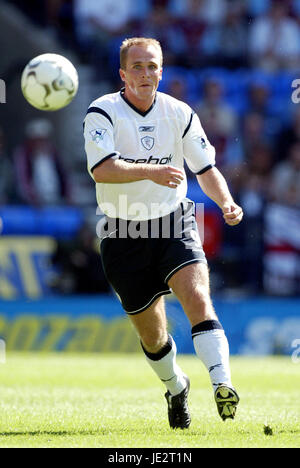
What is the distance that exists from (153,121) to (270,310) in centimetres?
893

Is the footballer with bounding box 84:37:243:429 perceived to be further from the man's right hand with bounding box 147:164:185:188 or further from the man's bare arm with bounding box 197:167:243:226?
the man's right hand with bounding box 147:164:185:188

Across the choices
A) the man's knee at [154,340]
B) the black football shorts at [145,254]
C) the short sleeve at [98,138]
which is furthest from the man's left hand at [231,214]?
the man's knee at [154,340]

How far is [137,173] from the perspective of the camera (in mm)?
6098

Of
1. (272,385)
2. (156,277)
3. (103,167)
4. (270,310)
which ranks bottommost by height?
(270,310)

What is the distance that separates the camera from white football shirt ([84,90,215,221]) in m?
6.61

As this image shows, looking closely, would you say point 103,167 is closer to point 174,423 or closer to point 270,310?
point 174,423

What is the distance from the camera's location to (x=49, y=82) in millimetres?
8148

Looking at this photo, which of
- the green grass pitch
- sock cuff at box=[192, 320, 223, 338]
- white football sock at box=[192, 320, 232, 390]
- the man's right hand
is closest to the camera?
the green grass pitch

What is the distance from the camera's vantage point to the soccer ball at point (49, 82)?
8.12 m

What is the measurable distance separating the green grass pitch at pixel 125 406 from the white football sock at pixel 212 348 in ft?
1.27

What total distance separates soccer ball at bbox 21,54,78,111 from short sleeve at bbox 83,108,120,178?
64.7 inches

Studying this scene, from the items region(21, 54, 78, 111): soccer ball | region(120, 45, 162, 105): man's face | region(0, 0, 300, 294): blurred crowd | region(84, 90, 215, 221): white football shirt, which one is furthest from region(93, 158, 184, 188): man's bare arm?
region(0, 0, 300, 294): blurred crowd

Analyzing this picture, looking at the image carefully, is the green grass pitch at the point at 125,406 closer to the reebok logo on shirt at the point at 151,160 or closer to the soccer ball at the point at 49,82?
the reebok logo on shirt at the point at 151,160
